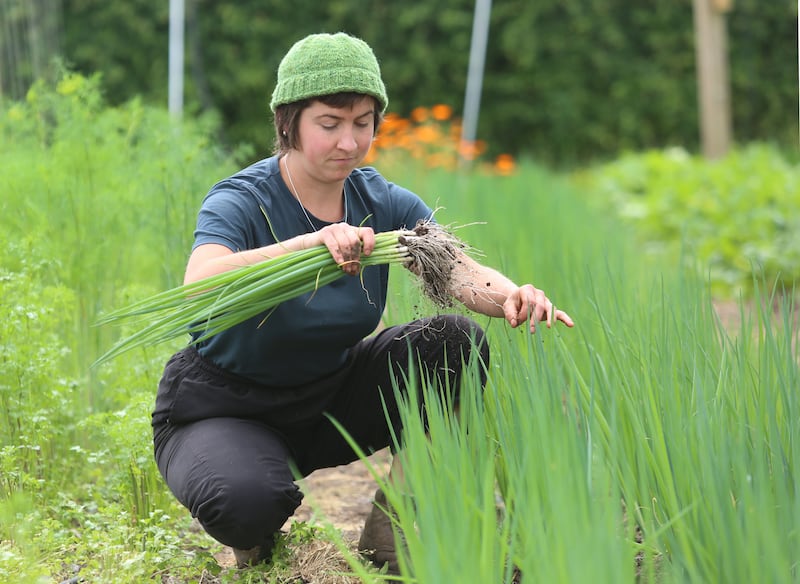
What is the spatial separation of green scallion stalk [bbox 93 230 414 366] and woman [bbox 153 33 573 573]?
4 centimetres

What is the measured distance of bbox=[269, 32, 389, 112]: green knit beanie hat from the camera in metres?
2.11

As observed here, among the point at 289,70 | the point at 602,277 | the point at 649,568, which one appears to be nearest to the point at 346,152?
the point at 289,70

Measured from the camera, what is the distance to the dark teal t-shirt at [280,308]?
6.98 ft

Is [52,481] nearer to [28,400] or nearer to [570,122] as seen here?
[28,400]

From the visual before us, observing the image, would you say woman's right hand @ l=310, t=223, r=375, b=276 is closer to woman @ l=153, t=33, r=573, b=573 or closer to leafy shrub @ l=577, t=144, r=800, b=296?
woman @ l=153, t=33, r=573, b=573

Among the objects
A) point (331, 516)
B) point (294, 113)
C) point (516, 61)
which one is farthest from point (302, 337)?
point (516, 61)

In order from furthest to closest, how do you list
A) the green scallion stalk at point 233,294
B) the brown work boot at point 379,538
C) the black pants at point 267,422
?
the brown work boot at point 379,538 < the black pants at point 267,422 < the green scallion stalk at point 233,294

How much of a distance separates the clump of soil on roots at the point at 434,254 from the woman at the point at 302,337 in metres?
0.04

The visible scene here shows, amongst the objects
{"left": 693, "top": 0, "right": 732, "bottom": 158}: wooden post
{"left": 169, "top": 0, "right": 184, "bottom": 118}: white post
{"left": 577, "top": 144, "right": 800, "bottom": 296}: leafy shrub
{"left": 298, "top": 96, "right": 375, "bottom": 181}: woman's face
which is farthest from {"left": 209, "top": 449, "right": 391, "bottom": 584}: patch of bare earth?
{"left": 693, "top": 0, "right": 732, "bottom": 158}: wooden post

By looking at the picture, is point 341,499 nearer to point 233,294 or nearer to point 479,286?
point 479,286

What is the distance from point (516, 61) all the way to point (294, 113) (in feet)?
32.6

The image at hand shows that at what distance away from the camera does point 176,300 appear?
197cm

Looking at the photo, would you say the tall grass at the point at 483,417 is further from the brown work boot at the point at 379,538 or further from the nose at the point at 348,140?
the nose at the point at 348,140

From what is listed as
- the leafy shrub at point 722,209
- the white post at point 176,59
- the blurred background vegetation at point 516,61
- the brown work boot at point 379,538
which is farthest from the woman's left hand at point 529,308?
the blurred background vegetation at point 516,61
